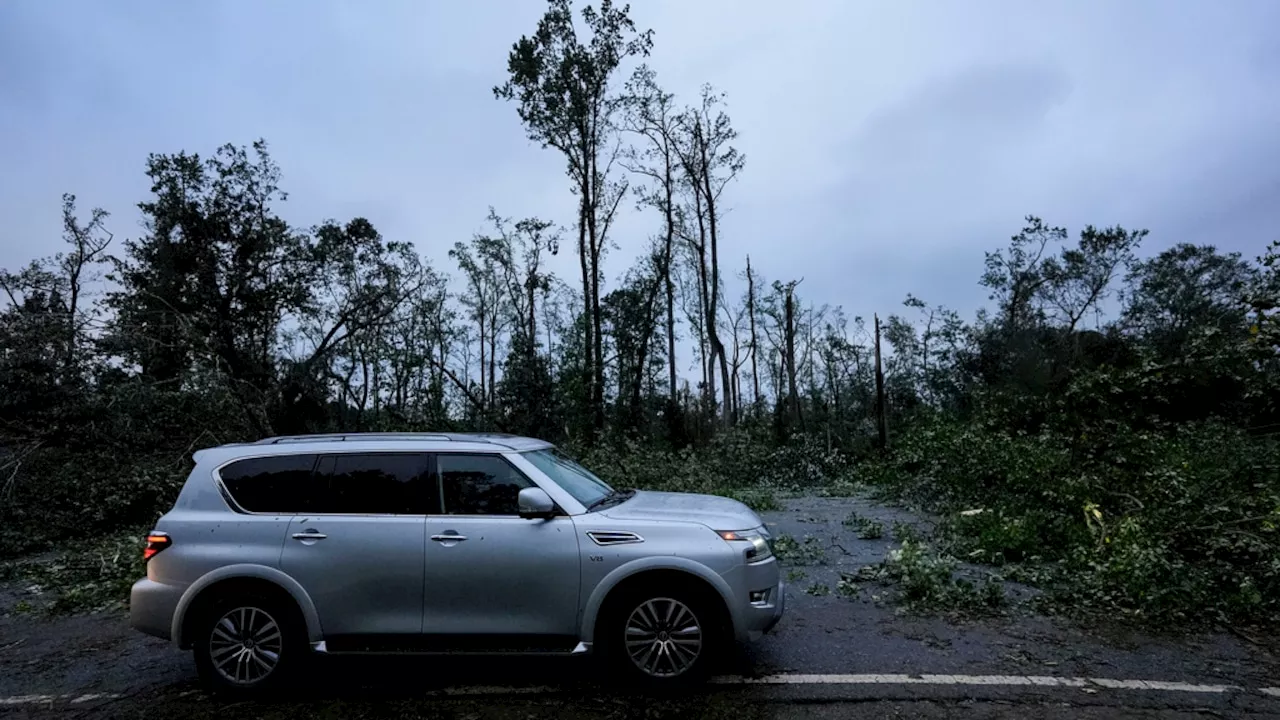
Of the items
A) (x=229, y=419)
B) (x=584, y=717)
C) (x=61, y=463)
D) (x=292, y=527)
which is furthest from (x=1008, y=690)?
(x=61, y=463)

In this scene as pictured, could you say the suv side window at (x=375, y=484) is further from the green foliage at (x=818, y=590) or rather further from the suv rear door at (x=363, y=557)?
the green foliage at (x=818, y=590)

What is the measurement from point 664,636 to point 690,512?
789mm

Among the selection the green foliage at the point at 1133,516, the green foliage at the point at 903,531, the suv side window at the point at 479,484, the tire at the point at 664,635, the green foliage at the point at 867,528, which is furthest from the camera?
the green foliage at the point at 867,528

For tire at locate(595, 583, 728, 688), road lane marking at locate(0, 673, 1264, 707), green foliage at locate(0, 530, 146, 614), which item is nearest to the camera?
tire at locate(595, 583, 728, 688)

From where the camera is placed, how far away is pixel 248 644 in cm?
502

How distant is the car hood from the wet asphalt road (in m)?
1.03

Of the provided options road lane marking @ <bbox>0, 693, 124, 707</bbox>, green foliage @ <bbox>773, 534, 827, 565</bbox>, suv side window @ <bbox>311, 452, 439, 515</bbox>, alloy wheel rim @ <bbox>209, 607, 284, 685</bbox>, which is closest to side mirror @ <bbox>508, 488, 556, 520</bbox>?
suv side window @ <bbox>311, 452, 439, 515</bbox>

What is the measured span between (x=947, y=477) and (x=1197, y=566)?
22.5 feet

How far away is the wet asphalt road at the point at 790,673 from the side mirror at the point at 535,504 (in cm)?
115

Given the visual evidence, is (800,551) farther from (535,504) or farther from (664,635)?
(535,504)

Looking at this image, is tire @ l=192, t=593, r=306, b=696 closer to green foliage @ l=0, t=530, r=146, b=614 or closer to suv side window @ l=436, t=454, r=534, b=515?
suv side window @ l=436, t=454, r=534, b=515

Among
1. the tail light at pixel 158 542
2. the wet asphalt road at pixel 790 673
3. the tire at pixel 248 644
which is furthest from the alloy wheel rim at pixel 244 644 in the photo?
the tail light at pixel 158 542

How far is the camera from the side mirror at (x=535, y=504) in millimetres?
4859

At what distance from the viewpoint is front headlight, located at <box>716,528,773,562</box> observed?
489 cm
